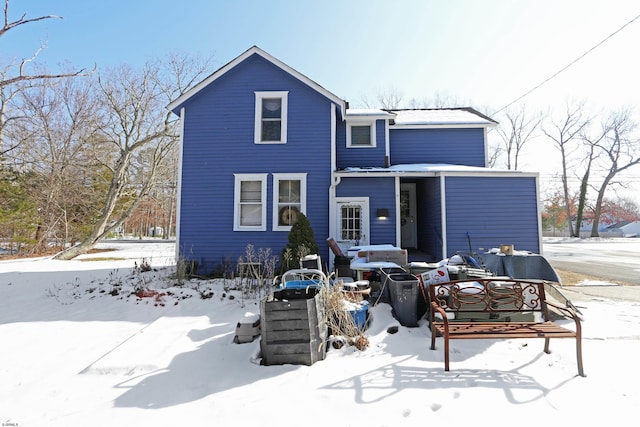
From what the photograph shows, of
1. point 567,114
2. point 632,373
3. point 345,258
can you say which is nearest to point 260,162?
point 345,258

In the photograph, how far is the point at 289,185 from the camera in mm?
9070

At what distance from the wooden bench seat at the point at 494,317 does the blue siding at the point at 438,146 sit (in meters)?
7.32

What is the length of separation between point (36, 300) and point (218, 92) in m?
7.30

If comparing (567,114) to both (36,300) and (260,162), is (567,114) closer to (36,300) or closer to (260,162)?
(260,162)

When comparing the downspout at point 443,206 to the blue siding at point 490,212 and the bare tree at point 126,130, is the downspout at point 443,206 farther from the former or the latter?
the bare tree at point 126,130

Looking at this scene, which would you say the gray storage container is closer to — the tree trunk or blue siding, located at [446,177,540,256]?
blue siding, located at [446,177,540,256]

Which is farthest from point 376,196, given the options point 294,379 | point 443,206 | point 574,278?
point 294,379

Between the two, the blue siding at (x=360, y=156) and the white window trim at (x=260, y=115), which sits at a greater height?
the white window trim at (x=260, y=115)

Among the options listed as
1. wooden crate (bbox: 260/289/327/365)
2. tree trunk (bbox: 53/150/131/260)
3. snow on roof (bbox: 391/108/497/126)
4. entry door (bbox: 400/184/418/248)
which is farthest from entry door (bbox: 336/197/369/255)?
tree trunk (bbox: 53/150/131/260)

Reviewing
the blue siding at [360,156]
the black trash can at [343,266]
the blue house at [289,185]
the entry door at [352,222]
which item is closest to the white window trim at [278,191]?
the blue house at [289,185]

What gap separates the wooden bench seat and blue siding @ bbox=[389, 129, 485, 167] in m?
7.32

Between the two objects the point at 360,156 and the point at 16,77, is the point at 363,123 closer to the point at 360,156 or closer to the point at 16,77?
the point at 360,156

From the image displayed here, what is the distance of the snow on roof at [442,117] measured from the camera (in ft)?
36.2

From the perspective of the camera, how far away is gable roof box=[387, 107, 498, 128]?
1095cm
